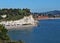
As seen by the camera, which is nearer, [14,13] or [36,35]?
[36,35]

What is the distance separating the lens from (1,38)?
1450 centimetres

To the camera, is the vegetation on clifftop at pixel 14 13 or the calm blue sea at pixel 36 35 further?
the vegetation on clifftop at pixel 14 13

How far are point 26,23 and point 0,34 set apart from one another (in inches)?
1780

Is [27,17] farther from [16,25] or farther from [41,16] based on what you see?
[41,16]

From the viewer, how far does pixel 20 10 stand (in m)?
62.6

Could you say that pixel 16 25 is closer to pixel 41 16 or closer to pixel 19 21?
pixel 19 21

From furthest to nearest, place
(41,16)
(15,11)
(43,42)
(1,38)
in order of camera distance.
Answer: (41,16)
(15,11)
(43,42)
(1,38)

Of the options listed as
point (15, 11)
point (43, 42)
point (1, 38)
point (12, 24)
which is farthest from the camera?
point (15, 11)

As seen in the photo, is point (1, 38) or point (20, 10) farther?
point (20, 10)

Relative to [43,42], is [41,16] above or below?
below

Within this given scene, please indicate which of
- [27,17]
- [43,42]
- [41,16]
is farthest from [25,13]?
[41,16]

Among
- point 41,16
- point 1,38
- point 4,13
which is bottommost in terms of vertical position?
point 41,16

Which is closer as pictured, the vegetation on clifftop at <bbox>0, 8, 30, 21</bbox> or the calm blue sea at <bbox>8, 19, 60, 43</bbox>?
Answer: the calm blue sea at <bbox>8, 19, 60, 43</bbox>

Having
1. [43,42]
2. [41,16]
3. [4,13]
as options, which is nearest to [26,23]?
[4,13]
